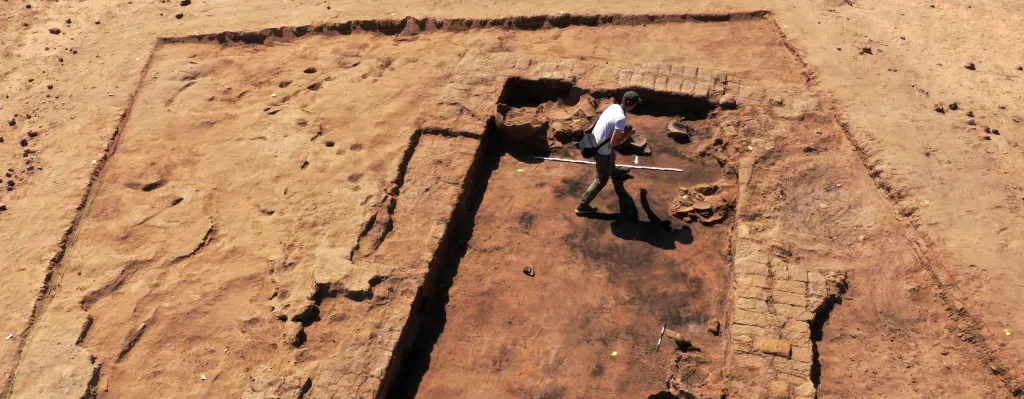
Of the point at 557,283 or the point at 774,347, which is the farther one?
the point at 557,283

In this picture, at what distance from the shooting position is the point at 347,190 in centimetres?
725

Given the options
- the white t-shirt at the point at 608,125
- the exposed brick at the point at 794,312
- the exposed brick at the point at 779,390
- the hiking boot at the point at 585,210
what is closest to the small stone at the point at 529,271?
the hiking boot at the point at 585,210

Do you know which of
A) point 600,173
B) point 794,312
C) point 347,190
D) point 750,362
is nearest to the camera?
point 750,362

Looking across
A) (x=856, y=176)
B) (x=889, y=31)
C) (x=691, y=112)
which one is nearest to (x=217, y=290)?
(x=691, y=112)

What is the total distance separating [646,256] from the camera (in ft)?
22.2

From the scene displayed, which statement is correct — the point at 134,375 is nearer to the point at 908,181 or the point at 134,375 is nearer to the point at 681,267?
the point at 681,267

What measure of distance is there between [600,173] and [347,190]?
2.75 meters

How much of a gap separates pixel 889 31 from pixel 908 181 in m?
3.61

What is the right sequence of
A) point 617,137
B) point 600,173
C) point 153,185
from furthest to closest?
1. point 153,185
2. point 600,173
3. point 617,137

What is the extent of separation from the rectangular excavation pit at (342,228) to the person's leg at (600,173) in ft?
1.12

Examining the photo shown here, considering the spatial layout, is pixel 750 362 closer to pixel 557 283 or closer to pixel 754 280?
pixel 754 280

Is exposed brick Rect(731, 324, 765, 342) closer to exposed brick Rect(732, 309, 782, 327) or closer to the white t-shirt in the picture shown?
exposed brick Rect(732, 309, 782, 327)

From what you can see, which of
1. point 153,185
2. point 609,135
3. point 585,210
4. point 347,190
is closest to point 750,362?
point 585,210

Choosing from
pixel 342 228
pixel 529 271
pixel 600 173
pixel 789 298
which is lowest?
pixel 529 271
